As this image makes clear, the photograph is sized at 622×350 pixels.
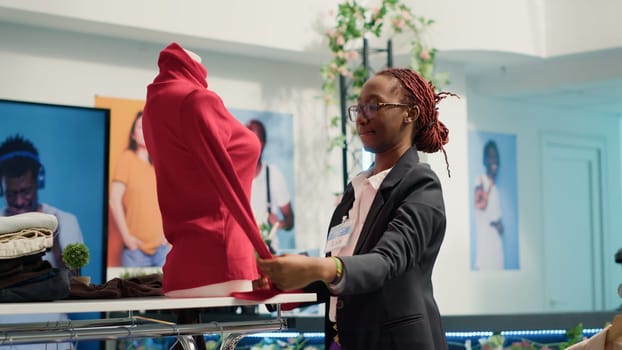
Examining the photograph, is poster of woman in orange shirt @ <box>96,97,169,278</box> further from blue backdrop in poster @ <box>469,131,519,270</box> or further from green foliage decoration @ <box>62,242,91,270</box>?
green foliage decoration @ <box>62,242,91,270</box>

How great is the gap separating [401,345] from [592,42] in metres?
6.73

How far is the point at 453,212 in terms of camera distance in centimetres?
831

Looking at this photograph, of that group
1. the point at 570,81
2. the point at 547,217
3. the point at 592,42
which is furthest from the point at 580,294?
the point at 592,42

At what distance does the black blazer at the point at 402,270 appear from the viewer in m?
2.00

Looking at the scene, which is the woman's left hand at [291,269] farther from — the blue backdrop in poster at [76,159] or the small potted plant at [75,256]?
the blue backdrop in poster at [76,159]

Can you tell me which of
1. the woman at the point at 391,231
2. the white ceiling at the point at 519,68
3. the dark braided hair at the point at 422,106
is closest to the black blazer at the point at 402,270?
the woman at the point at 391,231

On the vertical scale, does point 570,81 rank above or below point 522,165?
above

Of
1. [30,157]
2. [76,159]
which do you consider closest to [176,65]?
[76,159]

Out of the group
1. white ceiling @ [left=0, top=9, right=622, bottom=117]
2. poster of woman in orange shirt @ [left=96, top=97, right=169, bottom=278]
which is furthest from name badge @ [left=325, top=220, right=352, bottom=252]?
poster of woman in orange shirt @ [left=96, top=97, right=169, bottom=278]

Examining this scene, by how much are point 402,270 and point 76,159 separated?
3.08 meters

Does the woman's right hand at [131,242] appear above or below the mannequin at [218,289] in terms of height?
above

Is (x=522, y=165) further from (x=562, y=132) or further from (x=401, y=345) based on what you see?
(x=401, y=345)

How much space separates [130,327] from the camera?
2.08 m

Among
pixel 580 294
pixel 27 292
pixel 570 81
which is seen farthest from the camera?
pixel 580 294
